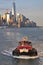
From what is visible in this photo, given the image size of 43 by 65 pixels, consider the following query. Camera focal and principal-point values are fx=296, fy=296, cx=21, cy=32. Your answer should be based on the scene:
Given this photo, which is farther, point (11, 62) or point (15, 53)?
point (15, 53)

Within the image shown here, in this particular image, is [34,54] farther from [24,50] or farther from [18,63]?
[18,63]

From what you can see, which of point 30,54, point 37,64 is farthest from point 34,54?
point 37,64

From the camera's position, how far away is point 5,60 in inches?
1660

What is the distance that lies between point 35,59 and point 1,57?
5.69 metres

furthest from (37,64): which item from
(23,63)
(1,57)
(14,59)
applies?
(1,57)

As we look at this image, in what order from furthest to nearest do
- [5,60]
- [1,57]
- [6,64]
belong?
[1,57] → [5,60] → [6,64]

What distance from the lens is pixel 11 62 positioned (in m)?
40.5

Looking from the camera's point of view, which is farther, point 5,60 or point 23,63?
point 5,60

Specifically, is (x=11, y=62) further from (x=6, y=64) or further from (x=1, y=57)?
(x=1, y=57)

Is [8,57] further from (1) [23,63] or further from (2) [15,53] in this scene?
(1) [23,63]

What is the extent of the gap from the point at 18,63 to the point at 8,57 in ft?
17.4

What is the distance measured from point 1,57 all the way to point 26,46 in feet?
14.2

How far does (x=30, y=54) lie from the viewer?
42719mm

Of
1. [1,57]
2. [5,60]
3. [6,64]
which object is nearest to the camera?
[6,64]
